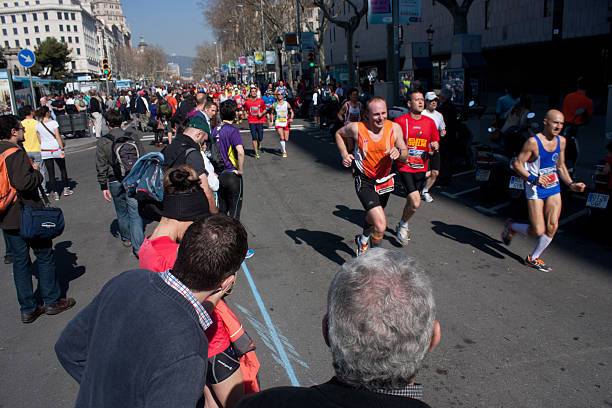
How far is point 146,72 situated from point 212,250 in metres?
156

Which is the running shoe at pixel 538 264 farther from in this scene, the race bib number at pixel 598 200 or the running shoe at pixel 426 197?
the running shoe at pixel 426 197

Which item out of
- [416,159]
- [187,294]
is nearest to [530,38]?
[416,159]

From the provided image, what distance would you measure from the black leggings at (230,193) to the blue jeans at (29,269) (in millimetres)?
2210

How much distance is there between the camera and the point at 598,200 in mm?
6172

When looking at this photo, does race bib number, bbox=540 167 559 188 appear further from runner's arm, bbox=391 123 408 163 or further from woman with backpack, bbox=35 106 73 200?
woman with backpack, bbox=35 106 73 200

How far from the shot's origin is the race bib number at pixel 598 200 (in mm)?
6109

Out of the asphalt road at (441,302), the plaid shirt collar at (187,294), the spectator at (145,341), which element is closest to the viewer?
the spectator at (145,341)

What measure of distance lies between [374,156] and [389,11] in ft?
40.9

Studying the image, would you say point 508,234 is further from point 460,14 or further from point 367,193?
point 460,14

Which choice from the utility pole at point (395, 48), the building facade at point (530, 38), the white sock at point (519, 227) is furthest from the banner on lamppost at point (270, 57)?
the white sock at point (519, 227)

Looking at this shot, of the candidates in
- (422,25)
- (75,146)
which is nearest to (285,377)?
(75,146)

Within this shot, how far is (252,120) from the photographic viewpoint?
45.4 feet

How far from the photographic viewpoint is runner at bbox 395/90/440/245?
248 inches

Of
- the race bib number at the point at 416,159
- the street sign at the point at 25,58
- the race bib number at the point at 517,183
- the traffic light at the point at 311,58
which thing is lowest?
the race bib number at the point at 517,183
